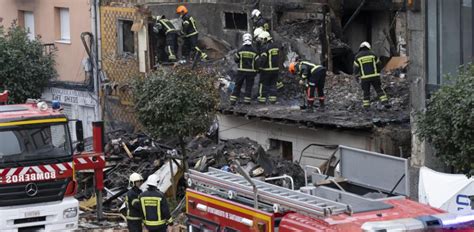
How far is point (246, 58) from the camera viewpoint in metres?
24.5

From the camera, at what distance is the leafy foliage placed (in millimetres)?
21062

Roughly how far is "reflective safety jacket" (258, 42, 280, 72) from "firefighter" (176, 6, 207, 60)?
120 inches

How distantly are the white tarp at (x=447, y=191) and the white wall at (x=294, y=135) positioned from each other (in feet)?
10.2

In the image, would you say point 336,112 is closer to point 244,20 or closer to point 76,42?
point 244,20

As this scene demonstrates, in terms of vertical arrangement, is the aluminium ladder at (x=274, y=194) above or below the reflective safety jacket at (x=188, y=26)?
below

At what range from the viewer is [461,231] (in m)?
12.0

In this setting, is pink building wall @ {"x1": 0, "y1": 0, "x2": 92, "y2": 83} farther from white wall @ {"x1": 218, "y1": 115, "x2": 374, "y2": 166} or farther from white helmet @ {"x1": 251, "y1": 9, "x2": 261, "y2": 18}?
white wall @ {"x1": 218, "y1": 115, "x2": 374, "y2": 166}

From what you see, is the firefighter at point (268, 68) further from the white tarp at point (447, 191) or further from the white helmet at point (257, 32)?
the white tarp at point (447, 191)

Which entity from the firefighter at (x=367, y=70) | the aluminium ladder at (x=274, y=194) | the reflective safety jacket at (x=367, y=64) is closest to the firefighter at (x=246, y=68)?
the firefighter at (x=367, y=70)

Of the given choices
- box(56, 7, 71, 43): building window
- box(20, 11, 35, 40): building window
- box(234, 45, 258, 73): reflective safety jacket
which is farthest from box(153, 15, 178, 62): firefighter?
box(20, 11, 35, 40): building window

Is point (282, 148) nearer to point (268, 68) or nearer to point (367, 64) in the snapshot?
point (268, 68)

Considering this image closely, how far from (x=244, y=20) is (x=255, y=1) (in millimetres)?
563

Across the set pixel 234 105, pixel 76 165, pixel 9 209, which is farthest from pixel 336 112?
pixel 9 209

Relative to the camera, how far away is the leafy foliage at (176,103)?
21.1m
